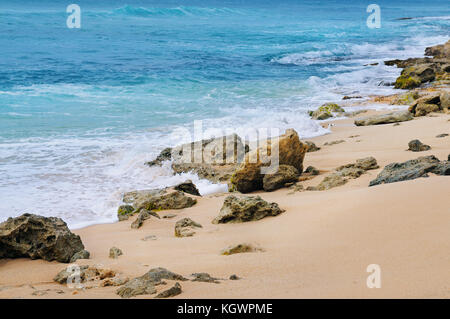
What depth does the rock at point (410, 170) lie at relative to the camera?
5668mm

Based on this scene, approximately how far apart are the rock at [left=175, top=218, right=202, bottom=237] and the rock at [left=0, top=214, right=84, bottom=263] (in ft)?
3.61

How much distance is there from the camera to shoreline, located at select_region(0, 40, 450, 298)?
10.2ft

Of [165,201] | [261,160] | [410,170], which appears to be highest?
[410,170]

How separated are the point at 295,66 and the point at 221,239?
2348 centimetres

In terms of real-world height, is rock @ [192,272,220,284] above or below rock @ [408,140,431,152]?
below

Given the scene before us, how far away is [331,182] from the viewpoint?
7.00 metres

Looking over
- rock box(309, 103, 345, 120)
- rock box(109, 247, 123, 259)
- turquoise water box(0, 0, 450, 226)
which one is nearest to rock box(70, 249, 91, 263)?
rock box(109, 247, 123, 259)

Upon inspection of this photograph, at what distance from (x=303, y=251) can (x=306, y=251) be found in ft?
0.09

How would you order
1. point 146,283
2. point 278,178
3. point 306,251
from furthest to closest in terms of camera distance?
1. point 278,178
2. point 306,251
3. point 146,283

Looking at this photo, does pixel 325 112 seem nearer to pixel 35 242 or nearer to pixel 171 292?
pixel 35 242

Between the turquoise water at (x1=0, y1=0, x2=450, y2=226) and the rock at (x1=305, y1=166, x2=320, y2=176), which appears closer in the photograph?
the rock at (x1=305, y1=166, x2=320, y2=176)

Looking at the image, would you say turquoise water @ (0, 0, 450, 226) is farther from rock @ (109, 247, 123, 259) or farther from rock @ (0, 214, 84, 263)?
rock @ (109, 247, 123, 259)

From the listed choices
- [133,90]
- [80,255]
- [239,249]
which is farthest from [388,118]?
[133,90]

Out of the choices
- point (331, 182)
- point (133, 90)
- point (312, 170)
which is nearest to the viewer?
point (331, 182)
